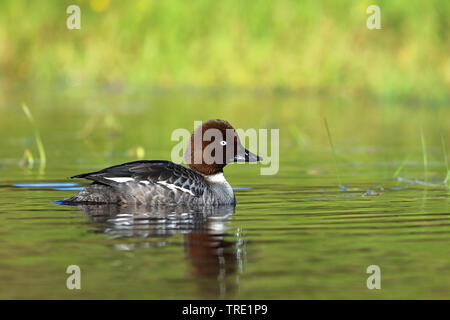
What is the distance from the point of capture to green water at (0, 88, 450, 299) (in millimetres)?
6809

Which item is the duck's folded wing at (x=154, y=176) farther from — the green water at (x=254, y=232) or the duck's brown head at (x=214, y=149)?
the duck's brown head at (x=214, y=149)

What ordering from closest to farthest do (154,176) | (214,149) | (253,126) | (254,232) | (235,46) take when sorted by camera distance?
(254,232) → (154,176) → (214,149) → (253,126) → (235,46)

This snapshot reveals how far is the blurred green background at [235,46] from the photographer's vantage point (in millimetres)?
26953

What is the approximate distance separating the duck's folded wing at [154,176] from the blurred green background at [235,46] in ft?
52.4

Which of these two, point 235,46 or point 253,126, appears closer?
point 253,126

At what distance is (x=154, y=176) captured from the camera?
10273mm

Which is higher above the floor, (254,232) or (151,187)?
(151,187)

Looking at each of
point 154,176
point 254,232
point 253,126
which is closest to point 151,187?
point 154,176

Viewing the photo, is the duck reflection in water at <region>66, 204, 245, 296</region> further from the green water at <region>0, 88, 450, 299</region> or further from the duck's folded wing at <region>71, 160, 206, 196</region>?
the duck's folded wing at <region>71, 160, 206, 196</region>

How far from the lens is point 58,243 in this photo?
8188mm

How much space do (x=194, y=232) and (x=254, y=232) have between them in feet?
1.66

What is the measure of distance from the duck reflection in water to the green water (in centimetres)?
2

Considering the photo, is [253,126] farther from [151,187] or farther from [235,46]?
[151,187]

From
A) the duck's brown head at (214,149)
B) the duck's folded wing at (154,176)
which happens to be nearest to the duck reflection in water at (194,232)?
the duck's folded wing at (154,176)
